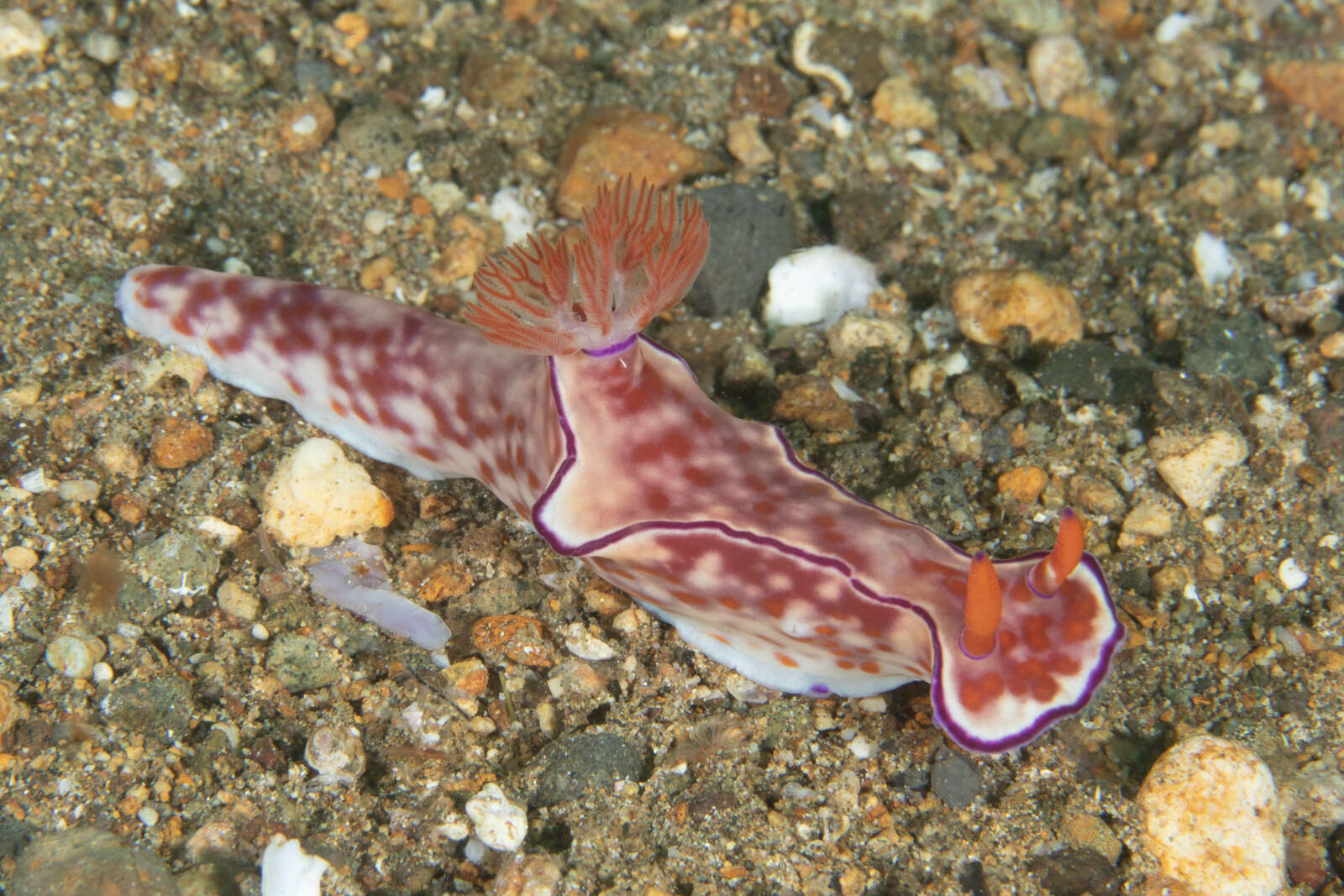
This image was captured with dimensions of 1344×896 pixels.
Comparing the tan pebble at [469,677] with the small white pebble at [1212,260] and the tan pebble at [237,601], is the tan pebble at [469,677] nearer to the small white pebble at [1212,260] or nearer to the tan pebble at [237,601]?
the tan pebble at [237,601]

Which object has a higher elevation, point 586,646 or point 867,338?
point 867,338

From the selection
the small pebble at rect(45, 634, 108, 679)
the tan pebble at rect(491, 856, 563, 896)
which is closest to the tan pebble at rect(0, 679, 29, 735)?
the small pebble at rect(45, 634, 108, 679)

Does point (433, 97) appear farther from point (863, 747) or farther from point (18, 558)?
point (863, 747)

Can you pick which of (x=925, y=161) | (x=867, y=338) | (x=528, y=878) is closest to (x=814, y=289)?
(x=867, y=338)

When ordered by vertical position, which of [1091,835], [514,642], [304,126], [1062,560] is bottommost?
[1091,835]

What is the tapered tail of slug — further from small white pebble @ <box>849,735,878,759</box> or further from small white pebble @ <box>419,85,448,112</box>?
small white pebble @ <box>419,85,448,112</box>

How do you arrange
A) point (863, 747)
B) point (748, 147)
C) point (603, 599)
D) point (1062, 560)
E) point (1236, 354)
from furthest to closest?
point (748, 147)
point (1236, 354)
point (603, 599)
point (863, 747)
point (1062, 560)
